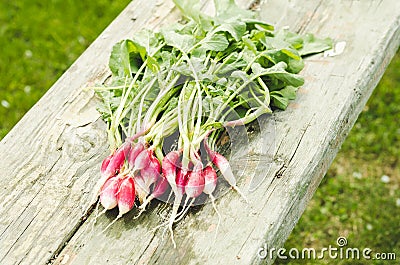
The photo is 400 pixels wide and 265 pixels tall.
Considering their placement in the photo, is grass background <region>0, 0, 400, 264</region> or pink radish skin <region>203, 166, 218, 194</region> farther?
grass background <region>0, 0, 400, 264</region>

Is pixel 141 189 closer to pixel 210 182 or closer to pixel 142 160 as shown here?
pixel 142 160

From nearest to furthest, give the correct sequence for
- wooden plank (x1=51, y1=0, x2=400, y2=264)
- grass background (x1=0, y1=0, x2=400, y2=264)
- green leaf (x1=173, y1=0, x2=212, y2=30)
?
1. wooden plank (x1=51, y1=0, x2=400, y2=264)
2. green leaf (x1=173, y1=0, x2=212, y2=30)
3. grass background (x1=0, y1=0, x2=400, y2=264)

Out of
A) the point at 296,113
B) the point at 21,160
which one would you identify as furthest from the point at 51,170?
the point at 296,113

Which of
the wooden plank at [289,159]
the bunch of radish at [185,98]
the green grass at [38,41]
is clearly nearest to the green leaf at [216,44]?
the bunch of radish at [185,98]

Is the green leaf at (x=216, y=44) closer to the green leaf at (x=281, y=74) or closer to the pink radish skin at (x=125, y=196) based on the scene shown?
the green leaf at (x=281, y=74)

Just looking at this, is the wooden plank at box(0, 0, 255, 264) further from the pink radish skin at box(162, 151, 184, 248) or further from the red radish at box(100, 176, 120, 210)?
the pink radish skin at box(162, 151, 184, 248)

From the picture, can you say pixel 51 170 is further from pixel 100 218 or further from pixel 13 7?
pixel 13 7

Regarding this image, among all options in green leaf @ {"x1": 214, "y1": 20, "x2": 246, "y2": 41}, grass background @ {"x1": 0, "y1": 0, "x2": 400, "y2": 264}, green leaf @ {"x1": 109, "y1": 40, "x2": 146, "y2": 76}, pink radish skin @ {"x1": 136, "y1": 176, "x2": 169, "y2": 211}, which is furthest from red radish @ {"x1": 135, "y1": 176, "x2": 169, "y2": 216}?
grass background @ {"x1": 0, "y1": 0, "x2": 400, "y2": 264}

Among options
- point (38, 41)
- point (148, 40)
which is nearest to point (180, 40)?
point (148, 40)
